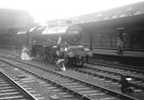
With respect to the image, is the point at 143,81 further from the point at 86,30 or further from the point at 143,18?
the point at 86,30

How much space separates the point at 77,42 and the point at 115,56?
3.14 m

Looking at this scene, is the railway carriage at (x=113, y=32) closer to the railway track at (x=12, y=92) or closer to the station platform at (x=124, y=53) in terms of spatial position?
the station platform at (x=124, y=53)

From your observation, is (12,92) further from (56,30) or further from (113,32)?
(113,32)

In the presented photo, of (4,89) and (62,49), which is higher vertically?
(62,49)

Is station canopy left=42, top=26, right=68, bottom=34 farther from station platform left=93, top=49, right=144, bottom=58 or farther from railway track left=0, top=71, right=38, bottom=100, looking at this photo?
railway track left=0, top=71, right=38, bottom=100

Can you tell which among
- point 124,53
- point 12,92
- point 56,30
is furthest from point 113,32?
point 12,92

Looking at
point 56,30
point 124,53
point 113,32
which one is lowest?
point 124,53

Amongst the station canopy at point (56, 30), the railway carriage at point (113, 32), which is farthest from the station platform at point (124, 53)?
the station canopy at point (56, 30)

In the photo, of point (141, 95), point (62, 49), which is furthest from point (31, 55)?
point (141, 95)

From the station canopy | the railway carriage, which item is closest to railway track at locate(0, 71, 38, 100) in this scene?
the station canopy

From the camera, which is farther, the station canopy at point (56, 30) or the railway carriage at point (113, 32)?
the station canopy at point (56, 30)

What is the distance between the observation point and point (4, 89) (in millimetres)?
7875

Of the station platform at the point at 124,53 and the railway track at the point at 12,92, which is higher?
the station platform at the point at 124,53

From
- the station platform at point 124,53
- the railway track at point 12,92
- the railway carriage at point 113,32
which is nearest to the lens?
the railway track at point 12,92
